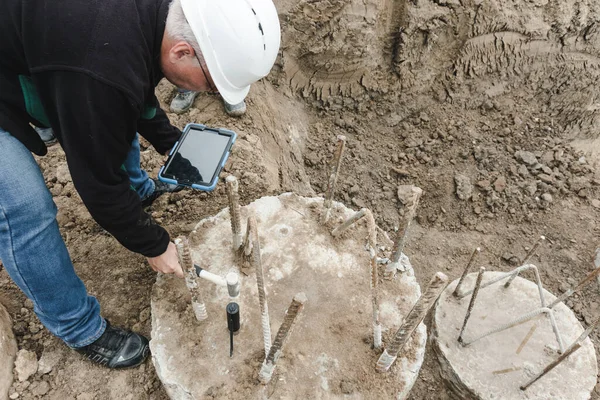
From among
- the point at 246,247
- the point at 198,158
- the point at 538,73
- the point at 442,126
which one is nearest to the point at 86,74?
the point at 198,158

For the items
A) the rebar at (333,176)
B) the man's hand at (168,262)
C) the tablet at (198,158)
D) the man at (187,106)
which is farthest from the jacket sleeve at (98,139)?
the man at (187,106)

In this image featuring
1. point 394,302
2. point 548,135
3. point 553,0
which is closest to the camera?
point 394,302

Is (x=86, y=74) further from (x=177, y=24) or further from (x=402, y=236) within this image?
(x=402, y=236)

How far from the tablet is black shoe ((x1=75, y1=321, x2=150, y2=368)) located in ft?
2.84

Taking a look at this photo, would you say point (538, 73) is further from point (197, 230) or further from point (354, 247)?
point (197, 230)

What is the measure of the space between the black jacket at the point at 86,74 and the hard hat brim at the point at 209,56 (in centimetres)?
10

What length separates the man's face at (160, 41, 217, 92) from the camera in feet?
5.18

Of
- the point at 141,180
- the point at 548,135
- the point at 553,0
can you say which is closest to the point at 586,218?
the point at 548,135

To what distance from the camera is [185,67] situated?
164 cm

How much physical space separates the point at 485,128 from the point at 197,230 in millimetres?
3550

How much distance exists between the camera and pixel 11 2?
55.6 inches

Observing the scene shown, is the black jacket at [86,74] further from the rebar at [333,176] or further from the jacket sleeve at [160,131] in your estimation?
the rebar at [333,176]

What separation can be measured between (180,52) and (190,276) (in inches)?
36.9

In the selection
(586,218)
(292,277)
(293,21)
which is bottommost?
(586,218)
